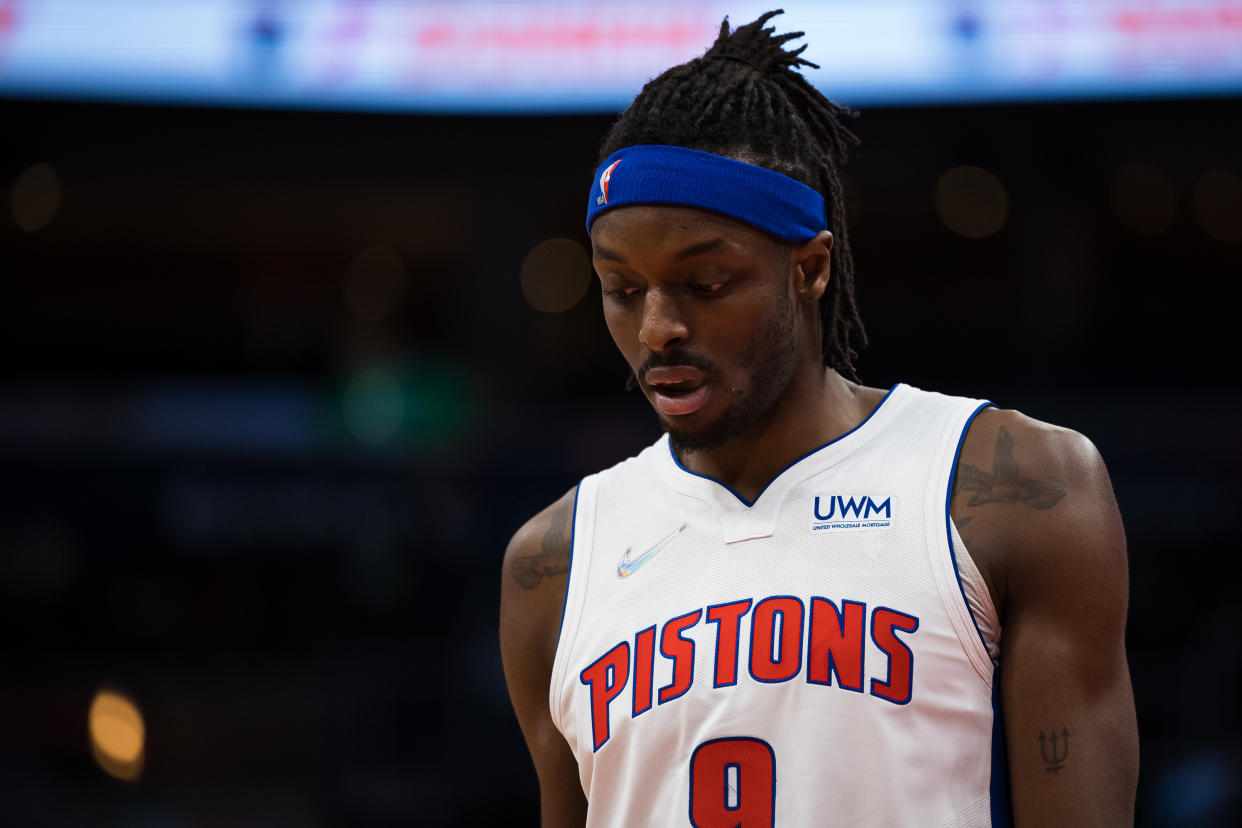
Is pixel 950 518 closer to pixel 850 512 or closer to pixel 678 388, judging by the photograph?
pixel 850 512

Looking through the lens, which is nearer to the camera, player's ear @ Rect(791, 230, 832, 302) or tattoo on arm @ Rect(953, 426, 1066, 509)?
tattoo on arm @ Rect(953, 426, 1066, 509)

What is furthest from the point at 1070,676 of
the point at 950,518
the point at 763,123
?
the point at 763,123

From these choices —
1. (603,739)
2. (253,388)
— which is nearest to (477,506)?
(253,388)

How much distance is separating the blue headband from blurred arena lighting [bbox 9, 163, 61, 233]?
9.94m

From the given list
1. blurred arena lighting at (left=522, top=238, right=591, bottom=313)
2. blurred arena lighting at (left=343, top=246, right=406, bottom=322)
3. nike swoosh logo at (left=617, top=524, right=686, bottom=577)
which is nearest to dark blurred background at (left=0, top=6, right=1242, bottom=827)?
blurred arena lighting at (left=522, top=238, right=591, bottom=313)

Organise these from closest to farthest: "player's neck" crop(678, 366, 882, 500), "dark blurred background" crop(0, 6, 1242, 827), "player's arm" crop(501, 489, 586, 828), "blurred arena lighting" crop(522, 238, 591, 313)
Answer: "player's neck" crop(678, 366, 882, 500)
"player's arm" crop(501, 489, 586, 828)
"dark blurred background" crop(0, 6, 1242, 827)
"blurred arena lighting" crop(522, 238, 591, 313)

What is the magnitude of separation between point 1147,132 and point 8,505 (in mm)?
8525

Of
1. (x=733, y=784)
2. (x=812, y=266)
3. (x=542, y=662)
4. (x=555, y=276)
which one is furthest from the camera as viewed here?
(x=555, y=276)

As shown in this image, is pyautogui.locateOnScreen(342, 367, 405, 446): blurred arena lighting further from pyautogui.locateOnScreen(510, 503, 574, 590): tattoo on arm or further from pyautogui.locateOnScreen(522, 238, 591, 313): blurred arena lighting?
pyautogui.locateOnScreen(510, 503, 574, 590): tattoo on arm

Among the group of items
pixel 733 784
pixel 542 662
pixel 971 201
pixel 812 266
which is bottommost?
pixel 733 784

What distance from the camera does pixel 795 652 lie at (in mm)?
1990

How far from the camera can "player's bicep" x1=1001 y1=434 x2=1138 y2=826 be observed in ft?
6.05

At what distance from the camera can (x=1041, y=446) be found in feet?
6.54

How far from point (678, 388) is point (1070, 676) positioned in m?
0.75
